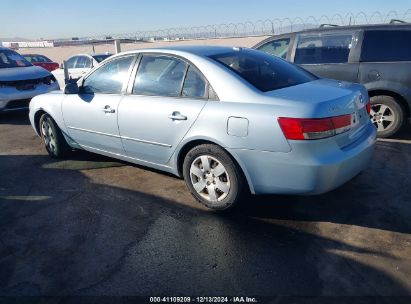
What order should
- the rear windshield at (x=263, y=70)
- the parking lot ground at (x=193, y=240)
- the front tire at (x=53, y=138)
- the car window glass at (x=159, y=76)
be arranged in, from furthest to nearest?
the front tire at (x=53, y=138) < the car window glass at (x=159, y=76) < the rear windshield at (x=263, y=70) < the parking lot ground at (x=193, y=240)

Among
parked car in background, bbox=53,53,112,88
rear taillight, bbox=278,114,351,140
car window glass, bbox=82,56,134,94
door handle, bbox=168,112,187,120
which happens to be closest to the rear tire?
rear taillight, bbox=278,114,351,140

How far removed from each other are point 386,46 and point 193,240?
4428 millimetres

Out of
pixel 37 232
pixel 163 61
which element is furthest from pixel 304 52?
pixel 37 232

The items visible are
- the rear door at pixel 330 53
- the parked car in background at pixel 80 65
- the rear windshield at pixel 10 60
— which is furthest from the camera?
the parked car in background at pixel 80 65

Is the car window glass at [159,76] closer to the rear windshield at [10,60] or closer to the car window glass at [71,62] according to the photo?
the rear windshield at [10,60]

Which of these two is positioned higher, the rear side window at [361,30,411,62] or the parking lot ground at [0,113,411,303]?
the rear side window at [361,30,411,62]

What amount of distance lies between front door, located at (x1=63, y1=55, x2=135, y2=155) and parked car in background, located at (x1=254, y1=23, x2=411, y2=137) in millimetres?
3290

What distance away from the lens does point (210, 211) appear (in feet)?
12.4

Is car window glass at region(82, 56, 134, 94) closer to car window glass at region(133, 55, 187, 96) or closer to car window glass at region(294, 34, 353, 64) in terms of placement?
car window glass at region(133, 55, 187, 96)

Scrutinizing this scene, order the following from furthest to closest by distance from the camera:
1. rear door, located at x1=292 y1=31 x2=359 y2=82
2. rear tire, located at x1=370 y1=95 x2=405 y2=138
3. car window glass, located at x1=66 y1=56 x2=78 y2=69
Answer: car window glass, located at x1=66 y1=56 x2=78 y2=69 < rear door, located at x1=292 y1=31 x2=359 y2=82 < rear tire, located at x1=370 y1=95 x2=405 y2=138

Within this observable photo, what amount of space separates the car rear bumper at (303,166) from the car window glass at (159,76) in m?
1.04

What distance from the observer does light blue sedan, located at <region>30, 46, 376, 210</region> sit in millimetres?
3127

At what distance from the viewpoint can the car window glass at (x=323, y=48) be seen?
5992 millimetres

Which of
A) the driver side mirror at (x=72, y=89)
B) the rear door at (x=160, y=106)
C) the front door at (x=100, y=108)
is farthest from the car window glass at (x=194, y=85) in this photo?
the driver side mirror at (x=72, y=89)
